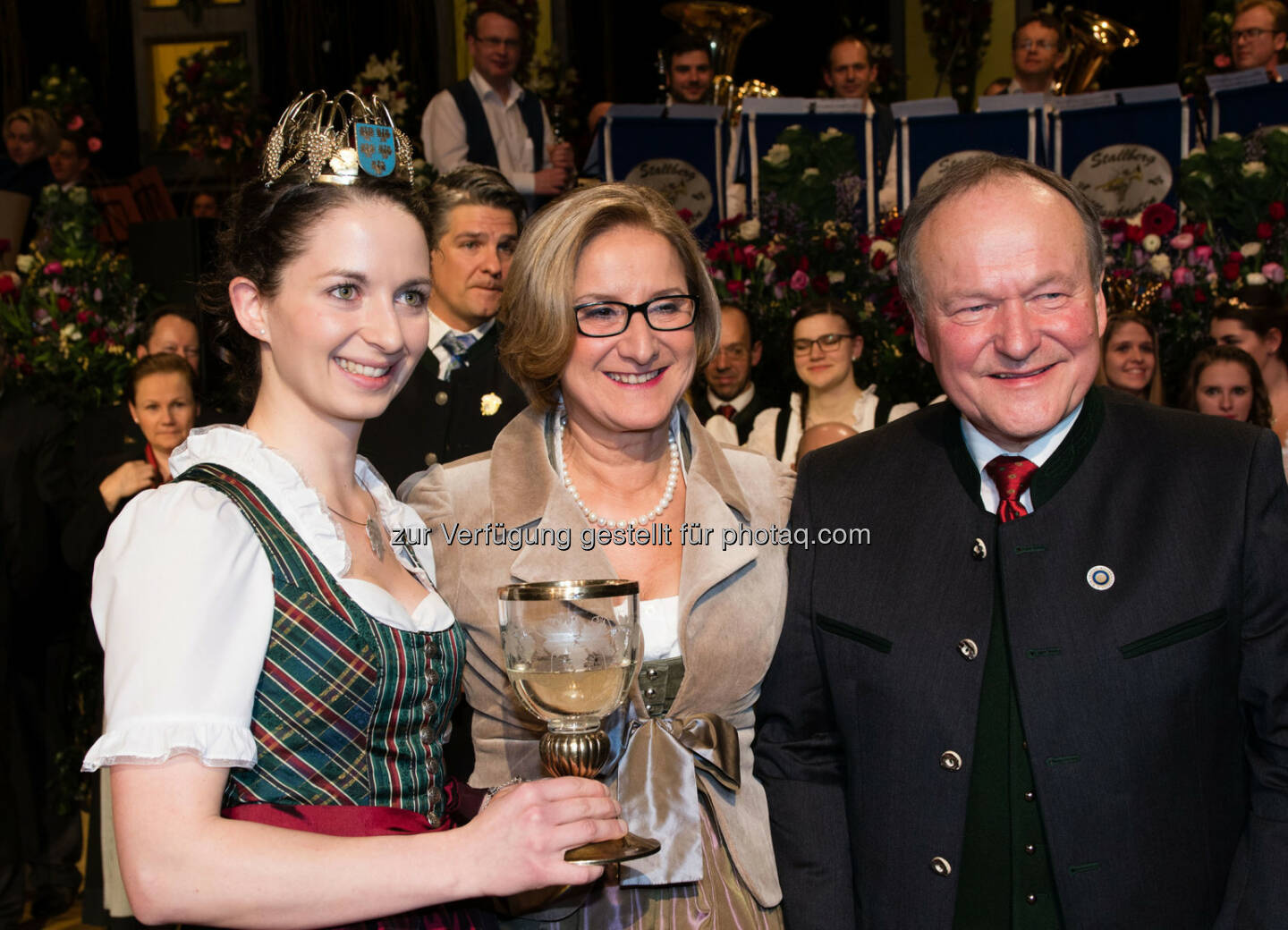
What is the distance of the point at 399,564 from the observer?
182 cm

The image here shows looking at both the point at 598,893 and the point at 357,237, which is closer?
the point at 357,237

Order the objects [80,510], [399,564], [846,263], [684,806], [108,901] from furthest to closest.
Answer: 1. [846,263]
2. [80,510]
3. [108,901]
4. [684,806]
5. [399,564]

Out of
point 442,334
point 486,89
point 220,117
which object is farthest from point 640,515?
point 220,117

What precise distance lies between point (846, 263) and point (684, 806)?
4.07 m

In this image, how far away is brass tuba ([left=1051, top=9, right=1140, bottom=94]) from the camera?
750cm

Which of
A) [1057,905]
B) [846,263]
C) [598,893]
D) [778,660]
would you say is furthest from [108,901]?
[846,263]

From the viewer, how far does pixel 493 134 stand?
697 cm

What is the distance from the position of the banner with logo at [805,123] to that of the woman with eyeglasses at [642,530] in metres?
4.29

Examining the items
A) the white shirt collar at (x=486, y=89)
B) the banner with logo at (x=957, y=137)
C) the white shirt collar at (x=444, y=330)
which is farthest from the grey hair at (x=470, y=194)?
the white shirt collar at (x=486, y=89)

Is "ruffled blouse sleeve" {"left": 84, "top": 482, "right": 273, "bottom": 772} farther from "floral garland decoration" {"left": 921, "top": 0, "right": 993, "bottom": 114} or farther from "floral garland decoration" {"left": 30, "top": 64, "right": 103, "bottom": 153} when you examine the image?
"floral garland decoration" {"left": 921, "top": 0, "right": 993, "bottom": 114}

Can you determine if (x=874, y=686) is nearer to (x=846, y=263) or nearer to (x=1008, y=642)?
(x=1008, y=642)

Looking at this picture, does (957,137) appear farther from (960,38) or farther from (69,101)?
(69,101)

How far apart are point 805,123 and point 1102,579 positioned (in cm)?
498

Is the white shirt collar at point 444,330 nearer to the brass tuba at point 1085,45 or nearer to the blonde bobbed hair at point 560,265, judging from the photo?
the blonde bobbed hair at point 560,265
